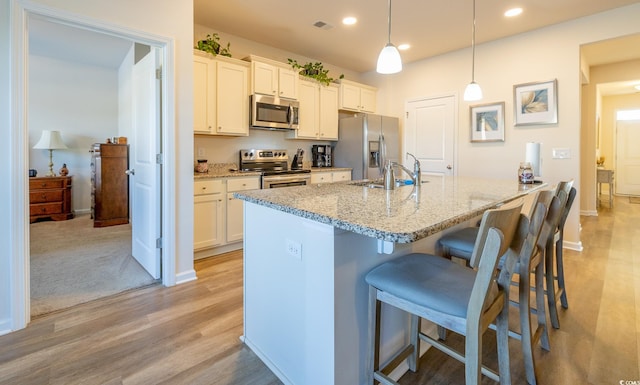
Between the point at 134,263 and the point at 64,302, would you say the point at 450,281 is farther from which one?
the point at 134,263

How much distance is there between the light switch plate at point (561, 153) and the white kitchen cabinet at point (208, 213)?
3.90m

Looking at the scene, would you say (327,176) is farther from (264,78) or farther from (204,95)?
(204,95)

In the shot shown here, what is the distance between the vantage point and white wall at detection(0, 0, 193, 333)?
188 cm

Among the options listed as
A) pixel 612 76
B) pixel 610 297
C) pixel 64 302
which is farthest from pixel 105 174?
pixel 612 76

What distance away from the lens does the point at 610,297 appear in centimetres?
245

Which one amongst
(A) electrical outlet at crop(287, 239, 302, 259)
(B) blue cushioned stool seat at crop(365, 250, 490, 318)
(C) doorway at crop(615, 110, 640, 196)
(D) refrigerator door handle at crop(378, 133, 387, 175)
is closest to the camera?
(B) blue cushioned stool seat at crop(365, 250, 490, 318)

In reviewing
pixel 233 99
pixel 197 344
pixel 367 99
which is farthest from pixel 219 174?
pixel 367 99

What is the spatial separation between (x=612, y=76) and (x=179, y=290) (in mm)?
7291

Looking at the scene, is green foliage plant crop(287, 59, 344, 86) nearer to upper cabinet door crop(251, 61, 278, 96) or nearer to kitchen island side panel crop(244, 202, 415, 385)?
upper cabinet door crop(251, 61, 278, 96)

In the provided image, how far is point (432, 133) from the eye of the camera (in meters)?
4.95

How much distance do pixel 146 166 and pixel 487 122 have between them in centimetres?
418

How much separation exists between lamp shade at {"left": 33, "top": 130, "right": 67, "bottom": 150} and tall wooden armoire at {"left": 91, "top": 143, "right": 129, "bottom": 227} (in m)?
0.78

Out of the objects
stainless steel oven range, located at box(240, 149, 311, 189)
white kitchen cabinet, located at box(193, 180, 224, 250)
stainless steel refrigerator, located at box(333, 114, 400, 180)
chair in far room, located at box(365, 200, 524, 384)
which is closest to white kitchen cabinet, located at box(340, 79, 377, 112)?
stainless steel refrigerator, located at box(333, 114, 400, 180)

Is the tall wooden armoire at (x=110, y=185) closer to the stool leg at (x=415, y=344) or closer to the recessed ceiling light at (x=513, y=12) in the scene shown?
the stool leg at (x=415, y=344)
